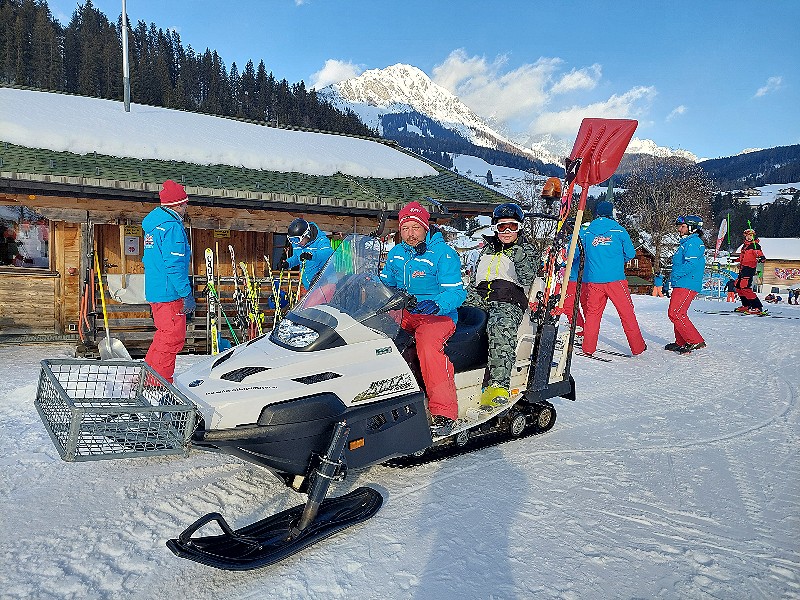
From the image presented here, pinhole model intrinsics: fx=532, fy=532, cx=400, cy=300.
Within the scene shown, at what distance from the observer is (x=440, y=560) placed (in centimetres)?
258

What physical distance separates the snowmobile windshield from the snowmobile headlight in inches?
3.3

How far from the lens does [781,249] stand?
172ft

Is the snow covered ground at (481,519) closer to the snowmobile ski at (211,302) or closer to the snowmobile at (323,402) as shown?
the snowmobile at (323,402)

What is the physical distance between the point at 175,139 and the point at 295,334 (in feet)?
26.9

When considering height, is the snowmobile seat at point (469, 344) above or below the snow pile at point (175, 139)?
below

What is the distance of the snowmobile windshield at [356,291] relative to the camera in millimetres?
3172

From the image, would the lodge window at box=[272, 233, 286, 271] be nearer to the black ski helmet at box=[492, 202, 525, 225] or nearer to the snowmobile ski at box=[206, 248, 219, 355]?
the snowmobile ski at box=[206, 248, 219, 355]

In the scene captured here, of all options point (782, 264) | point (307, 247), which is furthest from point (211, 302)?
point (782, 264)

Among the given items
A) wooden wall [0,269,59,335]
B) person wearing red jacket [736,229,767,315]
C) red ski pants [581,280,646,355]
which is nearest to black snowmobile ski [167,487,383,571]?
red ski pants [581,280,646,355]

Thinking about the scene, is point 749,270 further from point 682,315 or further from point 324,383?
point 324,383

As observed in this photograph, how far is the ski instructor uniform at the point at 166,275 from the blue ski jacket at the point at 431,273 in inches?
73.5

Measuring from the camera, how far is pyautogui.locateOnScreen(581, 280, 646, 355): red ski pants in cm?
745

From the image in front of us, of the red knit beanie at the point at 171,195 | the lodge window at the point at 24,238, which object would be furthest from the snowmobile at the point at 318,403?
the lodge window at the point at 24,238

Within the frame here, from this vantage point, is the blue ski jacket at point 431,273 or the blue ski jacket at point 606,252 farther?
the blue ski jacket at point 606,252
